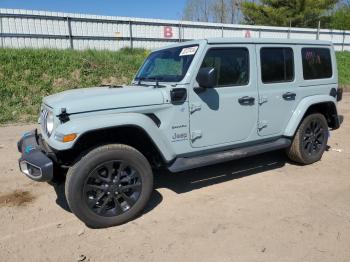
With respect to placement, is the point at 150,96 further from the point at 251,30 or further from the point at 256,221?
the point at 251,30

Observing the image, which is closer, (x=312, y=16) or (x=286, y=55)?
(x=286, y=55)

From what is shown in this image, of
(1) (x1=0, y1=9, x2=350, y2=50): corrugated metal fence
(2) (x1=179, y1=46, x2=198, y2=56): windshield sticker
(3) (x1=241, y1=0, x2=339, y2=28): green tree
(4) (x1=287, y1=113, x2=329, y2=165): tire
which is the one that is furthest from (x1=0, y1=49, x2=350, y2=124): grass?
(3) (x1=241, y1=0, x2=339, y2=28): green tree

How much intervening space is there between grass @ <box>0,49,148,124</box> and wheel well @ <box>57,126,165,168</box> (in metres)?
6.40

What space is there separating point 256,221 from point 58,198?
244 cm

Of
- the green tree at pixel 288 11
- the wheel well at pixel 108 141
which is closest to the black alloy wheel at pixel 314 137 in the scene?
the wheel well at pixel 108 141

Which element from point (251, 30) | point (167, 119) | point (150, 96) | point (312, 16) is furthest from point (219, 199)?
point (312, 16)

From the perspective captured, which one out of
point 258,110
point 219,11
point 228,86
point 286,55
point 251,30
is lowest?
point 258,110

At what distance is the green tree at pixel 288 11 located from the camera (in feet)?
103

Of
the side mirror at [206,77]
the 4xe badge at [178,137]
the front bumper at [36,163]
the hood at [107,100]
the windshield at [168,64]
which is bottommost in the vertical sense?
the front bumper at [36,163]

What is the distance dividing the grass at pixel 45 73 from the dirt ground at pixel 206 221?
17.9 ft

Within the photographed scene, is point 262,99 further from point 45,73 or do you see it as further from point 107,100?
point 45,73

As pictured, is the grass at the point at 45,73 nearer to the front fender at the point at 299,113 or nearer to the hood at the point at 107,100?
the hood at the point at 107,100

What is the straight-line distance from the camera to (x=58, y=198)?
4398mm

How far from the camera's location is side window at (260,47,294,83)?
15.4ft
